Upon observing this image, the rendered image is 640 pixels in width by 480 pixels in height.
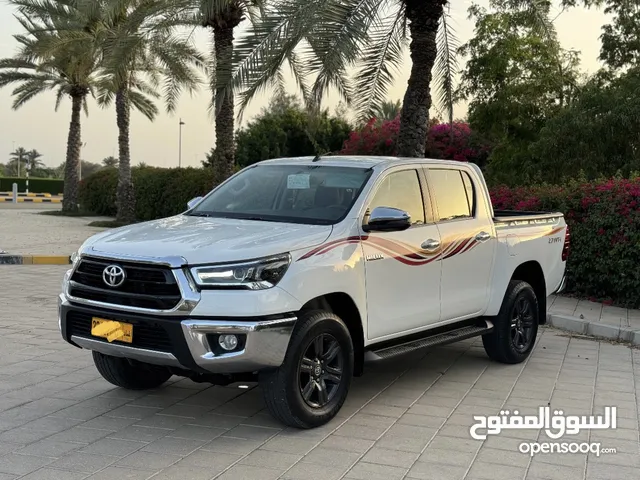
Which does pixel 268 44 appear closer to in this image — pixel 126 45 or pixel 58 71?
pixel 126 45

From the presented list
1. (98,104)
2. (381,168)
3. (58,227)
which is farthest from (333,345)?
(98,104)

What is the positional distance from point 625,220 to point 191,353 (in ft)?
25.4

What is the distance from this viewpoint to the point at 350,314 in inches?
225

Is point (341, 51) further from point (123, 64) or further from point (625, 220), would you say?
point (123, 64)

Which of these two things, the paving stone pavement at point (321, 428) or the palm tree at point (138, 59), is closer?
the paving stone pavement at point (321, 428)

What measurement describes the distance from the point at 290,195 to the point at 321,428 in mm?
1858

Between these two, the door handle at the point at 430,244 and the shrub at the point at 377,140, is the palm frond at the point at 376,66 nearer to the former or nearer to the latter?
the door handle at the point at 430,244

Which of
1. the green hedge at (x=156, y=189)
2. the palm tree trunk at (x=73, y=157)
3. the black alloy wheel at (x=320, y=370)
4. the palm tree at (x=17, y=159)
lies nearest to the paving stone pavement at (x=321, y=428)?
the black alloy wheel at (x=320, y=370)

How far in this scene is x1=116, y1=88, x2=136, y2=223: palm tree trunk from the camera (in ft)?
89.5

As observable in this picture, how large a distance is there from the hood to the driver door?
54 centimetres

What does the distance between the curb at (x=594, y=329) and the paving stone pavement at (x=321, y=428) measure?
1184 millimetres

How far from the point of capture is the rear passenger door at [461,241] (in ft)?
21.6

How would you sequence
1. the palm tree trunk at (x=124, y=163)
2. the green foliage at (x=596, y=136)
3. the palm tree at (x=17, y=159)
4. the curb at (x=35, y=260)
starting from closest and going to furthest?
the curb at (x=35, y=260) → the green foliage at (x=596, y=136) → the palm tree trunk at (x=124, y=163) → the palm tree at (x=17, y=159)

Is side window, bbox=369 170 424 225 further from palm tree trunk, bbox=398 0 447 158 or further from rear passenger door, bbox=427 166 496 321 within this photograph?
palm tree trunk, bbox=398 0 447 158
